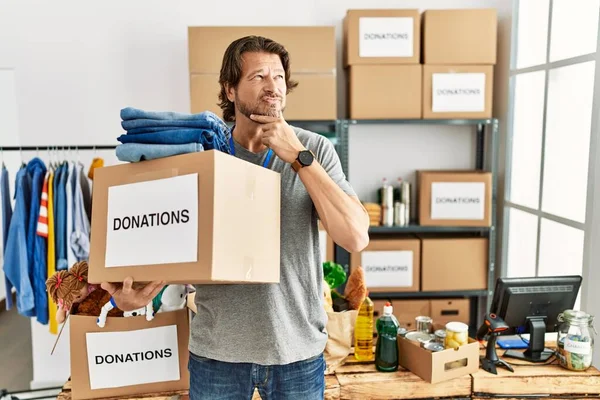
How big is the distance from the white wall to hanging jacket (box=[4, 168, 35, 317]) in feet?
1.77

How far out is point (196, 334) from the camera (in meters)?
1.34

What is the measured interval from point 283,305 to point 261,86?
1.83ft

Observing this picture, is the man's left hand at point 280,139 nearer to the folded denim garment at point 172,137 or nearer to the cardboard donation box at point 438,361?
the folded denim garment at point 172,137

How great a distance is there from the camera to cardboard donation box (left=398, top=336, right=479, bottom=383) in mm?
1668

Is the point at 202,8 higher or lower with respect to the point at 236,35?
higher

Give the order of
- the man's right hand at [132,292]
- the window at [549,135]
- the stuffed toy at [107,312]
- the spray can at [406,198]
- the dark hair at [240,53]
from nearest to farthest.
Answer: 1. the man's right hand at [132,292]
2. the dark hair at [240,53]
3. the stuffed toy at [107,312]
4. the window at [549,135]
5. the spray can at [406,198]

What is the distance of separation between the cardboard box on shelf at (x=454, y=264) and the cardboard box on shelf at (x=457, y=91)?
76 cm

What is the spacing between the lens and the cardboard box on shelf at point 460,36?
2.96m

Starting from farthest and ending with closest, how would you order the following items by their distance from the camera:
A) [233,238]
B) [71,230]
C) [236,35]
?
1. [236,35]
2. [71,230]
3. [233,238]

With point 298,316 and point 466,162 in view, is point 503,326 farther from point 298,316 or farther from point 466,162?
point 466,162

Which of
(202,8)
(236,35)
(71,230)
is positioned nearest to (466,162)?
(236,35)

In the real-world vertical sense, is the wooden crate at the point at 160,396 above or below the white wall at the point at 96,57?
below

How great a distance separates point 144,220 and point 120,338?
27.4 inches

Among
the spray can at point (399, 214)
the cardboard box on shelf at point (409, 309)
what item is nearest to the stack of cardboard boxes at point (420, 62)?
the spray can at point (399, 214)
